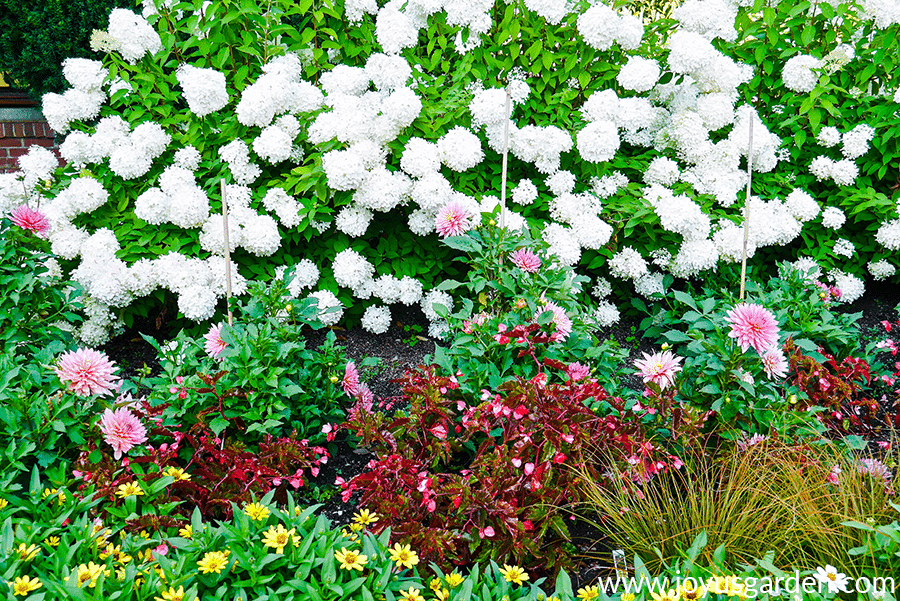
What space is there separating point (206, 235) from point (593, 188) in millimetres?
1892

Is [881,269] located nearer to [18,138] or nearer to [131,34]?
[131,34]

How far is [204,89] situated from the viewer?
296cm

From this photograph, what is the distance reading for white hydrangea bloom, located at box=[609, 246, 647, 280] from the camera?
10.5 ft

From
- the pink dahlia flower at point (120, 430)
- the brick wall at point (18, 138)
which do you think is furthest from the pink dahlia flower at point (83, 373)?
the brick wall at point (18, 138)

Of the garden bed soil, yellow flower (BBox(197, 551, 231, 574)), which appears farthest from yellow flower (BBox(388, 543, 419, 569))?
the garden bed soil

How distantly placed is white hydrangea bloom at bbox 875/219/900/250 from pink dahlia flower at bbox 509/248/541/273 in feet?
7.00

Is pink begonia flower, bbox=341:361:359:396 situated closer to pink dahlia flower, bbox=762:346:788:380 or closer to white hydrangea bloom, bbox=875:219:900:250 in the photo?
pink dahlia flower, bbox=762:346:788:380

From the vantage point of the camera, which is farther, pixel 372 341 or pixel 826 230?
pixel 826 230

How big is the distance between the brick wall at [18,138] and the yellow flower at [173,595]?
506 centimetres

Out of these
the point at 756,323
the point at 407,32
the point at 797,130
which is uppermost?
the point at 407,32

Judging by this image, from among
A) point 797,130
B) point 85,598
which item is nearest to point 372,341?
point 85,598

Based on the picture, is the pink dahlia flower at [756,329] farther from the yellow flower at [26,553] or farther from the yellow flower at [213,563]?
the yellow flower at [26,553]

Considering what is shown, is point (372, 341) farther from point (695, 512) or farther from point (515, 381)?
point (695, 512)

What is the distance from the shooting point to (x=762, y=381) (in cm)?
228
